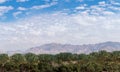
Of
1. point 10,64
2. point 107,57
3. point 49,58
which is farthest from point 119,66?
point 10,64

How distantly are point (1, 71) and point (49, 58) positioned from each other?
1643 inches

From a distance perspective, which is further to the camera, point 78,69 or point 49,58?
point 49,58

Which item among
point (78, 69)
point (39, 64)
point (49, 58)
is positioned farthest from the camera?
point (49, 58)

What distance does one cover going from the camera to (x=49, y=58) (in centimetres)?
18838

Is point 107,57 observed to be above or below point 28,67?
below

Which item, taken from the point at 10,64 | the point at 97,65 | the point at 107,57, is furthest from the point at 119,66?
the point at 10,64

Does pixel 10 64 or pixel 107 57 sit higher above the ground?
pixel 10 64

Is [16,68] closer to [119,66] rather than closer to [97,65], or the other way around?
[97,65]

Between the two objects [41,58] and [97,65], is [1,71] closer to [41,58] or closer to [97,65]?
[41,58]

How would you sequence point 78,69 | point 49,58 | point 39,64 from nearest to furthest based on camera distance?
point 78,69, point 39,64, point 49,58

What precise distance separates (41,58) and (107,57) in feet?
161

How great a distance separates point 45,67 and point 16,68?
18.1 m

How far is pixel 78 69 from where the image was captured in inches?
5891

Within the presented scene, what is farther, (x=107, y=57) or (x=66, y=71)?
(x=107, y=57)
